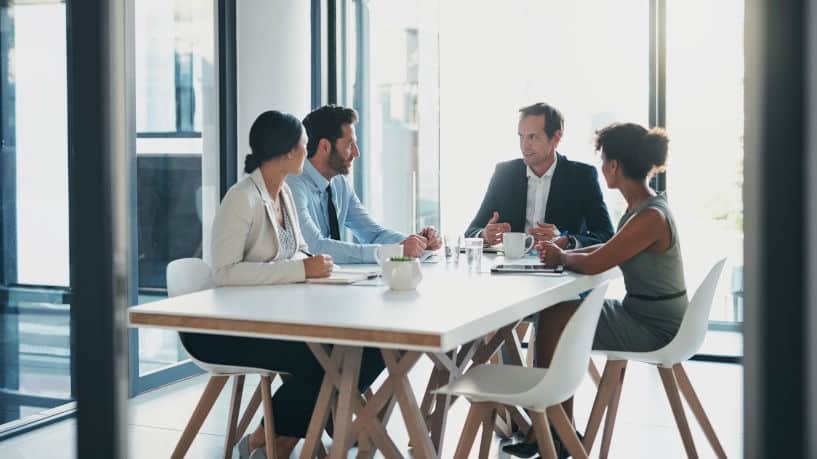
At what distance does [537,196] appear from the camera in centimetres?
422

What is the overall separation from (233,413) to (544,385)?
52.3 inches

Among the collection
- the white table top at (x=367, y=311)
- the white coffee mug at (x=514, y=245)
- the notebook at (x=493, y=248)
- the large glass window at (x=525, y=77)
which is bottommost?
the white table top at (x=367, y=311)

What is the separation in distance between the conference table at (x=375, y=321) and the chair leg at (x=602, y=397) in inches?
12.1

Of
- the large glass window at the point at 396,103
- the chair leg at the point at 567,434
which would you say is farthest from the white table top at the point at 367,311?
the large glass window at the point at 396,103

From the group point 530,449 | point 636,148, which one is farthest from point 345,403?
point 636,148

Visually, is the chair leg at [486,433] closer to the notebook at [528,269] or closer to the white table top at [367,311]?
the white table top at [367,311]

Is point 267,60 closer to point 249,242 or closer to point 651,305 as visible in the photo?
point 249,242

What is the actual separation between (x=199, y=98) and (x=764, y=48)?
14.8ft

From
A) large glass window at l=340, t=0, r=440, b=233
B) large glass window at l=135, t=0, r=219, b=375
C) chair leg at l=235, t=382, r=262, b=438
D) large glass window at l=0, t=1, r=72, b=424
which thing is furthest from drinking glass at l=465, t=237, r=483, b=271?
large glass window at l=340, t=0, r=440, b=233

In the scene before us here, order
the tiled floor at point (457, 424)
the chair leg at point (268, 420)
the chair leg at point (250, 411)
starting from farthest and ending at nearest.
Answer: the tiled floor at point (457, 424) < the chair leg at point (250, 411) < the chair leg at point (268, 420)

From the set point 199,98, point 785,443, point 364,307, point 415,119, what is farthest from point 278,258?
point 415,119

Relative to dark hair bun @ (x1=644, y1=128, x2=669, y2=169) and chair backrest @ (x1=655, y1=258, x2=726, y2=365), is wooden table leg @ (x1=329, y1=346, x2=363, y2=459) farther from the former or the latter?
dark hair bun @ (x1=644, y1=128, x2=669, y2=169)

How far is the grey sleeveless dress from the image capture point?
313 centimetres

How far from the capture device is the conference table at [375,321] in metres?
2.05
